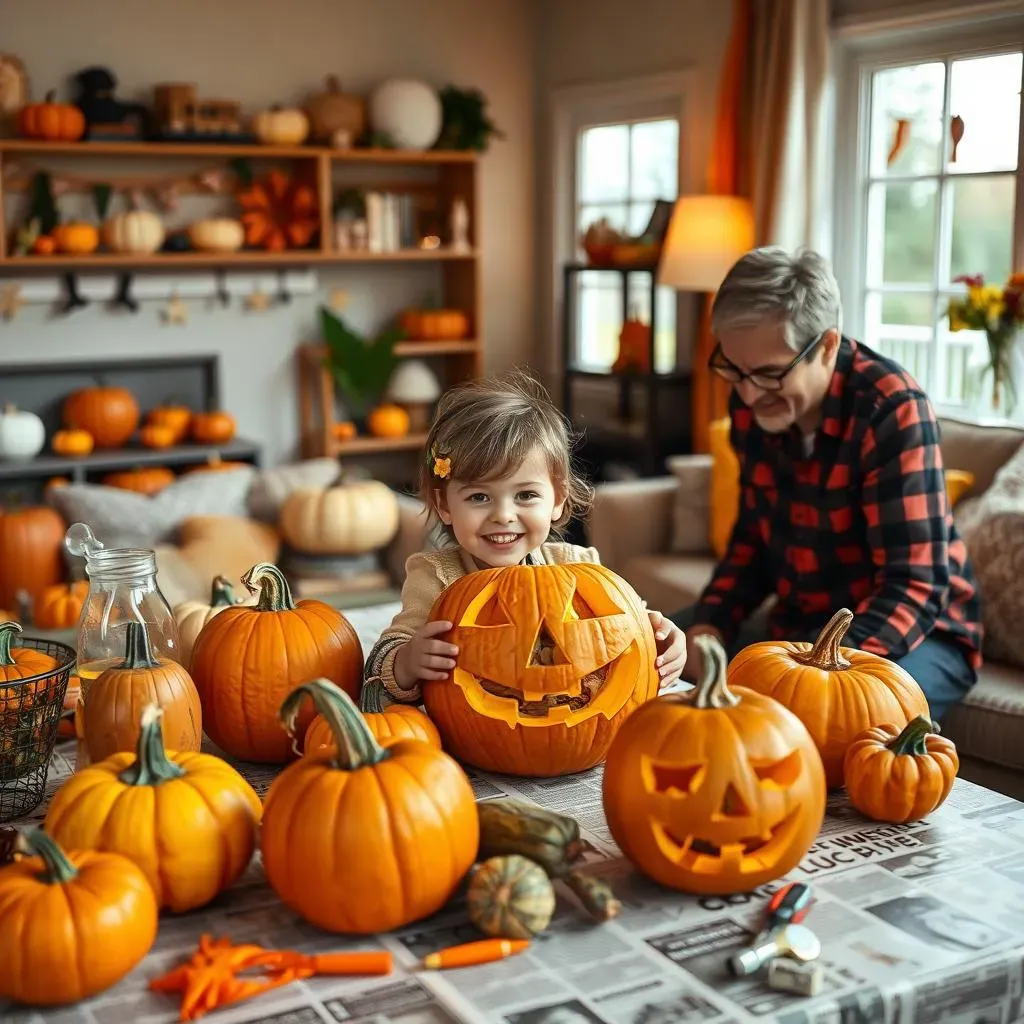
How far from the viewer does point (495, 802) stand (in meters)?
1.21

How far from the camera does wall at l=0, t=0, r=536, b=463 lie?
4832 mm

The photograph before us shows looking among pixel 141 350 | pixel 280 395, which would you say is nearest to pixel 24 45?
pixel 141 350

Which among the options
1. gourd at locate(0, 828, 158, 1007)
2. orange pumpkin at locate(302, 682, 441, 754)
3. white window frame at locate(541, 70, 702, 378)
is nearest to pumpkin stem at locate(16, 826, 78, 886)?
gourd at locate(0, 828, 158, 1007)

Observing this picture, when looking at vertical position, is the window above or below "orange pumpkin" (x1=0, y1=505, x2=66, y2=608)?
above

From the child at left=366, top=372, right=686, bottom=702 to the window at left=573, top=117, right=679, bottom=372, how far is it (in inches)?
132

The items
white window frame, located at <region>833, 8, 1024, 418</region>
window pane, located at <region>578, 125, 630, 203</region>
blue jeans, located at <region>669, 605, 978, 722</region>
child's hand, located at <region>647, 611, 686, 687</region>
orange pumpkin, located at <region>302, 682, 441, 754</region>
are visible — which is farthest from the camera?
window pane, located at <region>578, 125, 630, 203</region>

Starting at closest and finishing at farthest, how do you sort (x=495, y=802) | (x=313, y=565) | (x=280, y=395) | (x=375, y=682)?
(x=495, y=802), (x=375, y=682), (x=313, y=565), (x=280, y=395)

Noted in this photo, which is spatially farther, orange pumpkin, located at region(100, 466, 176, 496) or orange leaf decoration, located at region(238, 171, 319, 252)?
orange leaf decoration, located at region(238, 171, 319, 252)

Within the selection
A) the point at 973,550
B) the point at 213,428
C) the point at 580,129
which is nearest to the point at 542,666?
the point at 973,550

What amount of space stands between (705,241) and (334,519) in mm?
1596

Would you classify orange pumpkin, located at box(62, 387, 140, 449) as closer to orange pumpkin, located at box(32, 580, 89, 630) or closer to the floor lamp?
orange pumpkin, located at box(32, 580, 89, 630)

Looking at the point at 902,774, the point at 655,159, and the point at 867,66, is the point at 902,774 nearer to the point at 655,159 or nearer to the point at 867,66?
the point at 867,66

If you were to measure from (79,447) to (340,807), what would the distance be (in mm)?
3959

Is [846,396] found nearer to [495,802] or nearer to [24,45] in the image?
[495,802]
